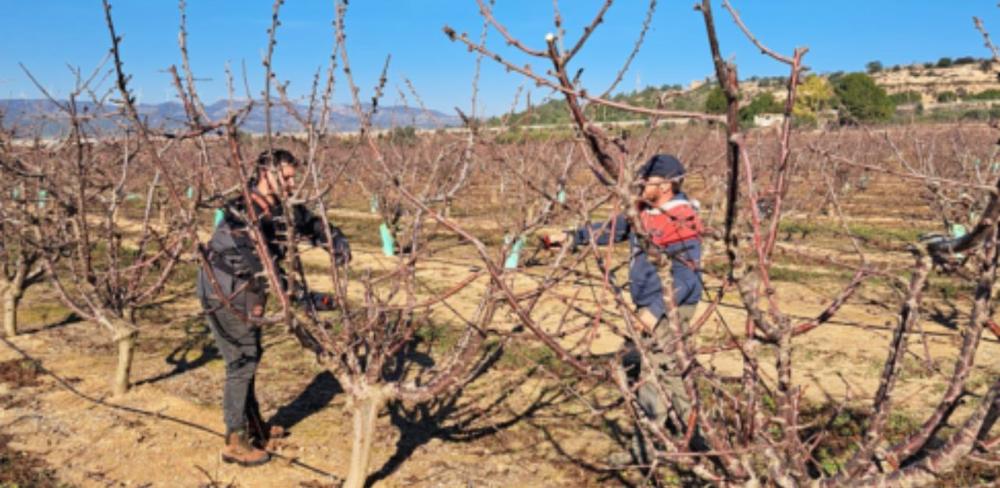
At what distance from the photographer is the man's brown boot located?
12.6 feet

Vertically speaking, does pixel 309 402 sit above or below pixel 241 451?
below

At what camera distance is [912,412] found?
183 inches

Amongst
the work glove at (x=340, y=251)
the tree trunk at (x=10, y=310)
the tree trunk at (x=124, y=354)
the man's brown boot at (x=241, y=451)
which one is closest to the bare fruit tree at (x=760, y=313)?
the work glove at (x=340, y=251)

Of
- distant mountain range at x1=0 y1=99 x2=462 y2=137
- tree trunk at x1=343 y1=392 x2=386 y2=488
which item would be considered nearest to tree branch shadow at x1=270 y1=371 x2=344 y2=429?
tree trunk at x1=343 y1=392 x2=386 y2=488

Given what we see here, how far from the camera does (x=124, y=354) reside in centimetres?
480

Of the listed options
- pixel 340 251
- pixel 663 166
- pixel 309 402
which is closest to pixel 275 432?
pixel 309 402

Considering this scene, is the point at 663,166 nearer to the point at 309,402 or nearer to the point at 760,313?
the point at 760,313

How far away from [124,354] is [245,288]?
6.33 ft

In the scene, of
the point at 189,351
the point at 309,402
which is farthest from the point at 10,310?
the point at 309,402

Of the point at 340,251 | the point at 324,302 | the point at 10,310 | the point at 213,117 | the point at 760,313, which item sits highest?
the point at 213,117

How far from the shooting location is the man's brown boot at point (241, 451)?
3.84m

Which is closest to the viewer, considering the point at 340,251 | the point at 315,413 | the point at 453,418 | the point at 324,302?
the point at 340,251

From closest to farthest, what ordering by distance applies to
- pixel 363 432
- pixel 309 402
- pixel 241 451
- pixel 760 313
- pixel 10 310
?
pixel 760 313, pixel 363 432, pixel 241 451, pixel 309 402, pixel 10 310

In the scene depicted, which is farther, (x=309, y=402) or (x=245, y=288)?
(x=309, y=402)
